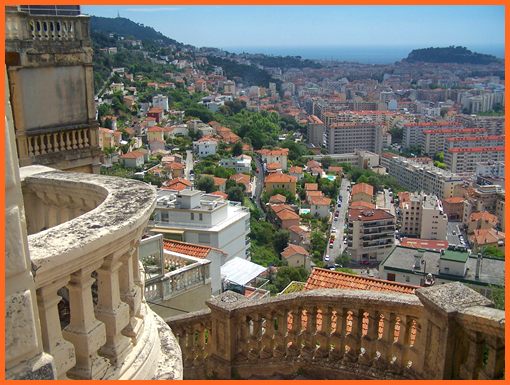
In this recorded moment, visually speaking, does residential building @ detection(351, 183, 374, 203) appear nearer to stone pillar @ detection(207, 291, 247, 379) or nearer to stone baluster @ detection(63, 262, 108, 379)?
stone pillar @ detection(207, 291, 247, 379)

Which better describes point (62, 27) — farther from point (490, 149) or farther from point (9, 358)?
point (490, 149)

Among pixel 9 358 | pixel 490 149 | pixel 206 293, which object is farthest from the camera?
pixel 490 149

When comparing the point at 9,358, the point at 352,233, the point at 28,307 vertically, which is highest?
the point at 28,307

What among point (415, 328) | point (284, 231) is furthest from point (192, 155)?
point (415, 328)

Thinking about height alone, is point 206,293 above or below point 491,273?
above

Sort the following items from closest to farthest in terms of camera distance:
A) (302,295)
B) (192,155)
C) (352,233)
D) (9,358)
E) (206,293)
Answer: (9,358) < (302,295) < (206,293) < (352,233) < (192,155)

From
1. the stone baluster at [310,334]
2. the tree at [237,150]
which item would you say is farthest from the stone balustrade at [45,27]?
the tree at [237,150]

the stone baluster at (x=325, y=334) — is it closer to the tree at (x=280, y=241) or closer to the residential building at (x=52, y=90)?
the residential building at (x=52, y=90)

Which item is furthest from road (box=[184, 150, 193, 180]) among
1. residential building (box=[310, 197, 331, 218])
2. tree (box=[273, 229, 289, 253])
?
tree (box=[273, 229, 289, 253])
